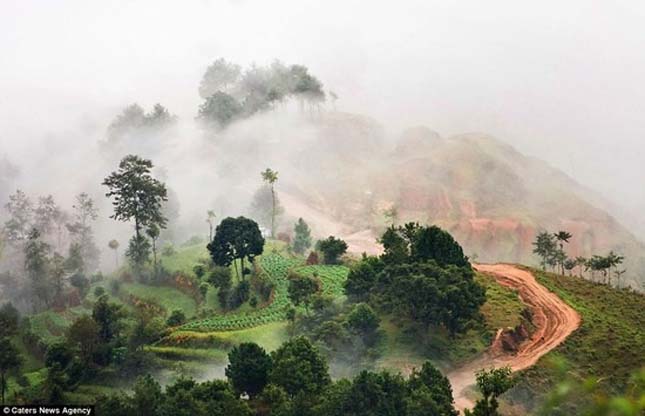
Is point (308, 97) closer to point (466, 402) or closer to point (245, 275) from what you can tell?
point (245, 275)

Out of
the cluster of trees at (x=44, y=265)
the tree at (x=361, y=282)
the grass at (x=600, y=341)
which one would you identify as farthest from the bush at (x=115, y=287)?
the grass at (x=600, y=341)

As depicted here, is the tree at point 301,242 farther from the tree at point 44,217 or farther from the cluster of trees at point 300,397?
the cluster of trees at point 300,397

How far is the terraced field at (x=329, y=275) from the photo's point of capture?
71.6 metres

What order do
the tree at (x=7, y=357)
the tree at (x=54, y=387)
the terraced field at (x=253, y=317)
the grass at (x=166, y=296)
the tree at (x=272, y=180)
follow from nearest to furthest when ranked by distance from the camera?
1. the tree at (x=54, y=387)
2. the tree at (x=7, y=357)
3. the terraced field at (x=253, y=317)
4. the grass at (x=166, y=296)
5. the tree at (x=272, y=180)

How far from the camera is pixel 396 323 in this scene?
211 ft

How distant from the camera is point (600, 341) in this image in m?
60.4

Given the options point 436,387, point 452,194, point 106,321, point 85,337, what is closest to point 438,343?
point 436,387

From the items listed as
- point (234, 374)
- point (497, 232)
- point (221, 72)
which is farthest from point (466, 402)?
point (221, 72)

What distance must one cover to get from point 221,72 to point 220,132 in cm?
1880

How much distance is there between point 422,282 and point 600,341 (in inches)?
723

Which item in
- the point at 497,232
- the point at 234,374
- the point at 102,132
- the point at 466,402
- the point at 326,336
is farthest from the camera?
the point at 102,132

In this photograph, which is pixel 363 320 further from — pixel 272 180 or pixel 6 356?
pixel 272 180

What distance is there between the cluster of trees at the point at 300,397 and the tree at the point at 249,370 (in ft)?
3.01

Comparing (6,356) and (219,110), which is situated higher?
(219,110)
